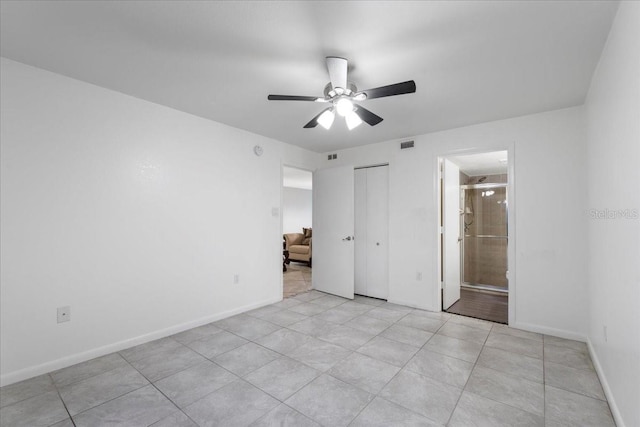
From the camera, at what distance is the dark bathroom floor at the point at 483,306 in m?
3.59

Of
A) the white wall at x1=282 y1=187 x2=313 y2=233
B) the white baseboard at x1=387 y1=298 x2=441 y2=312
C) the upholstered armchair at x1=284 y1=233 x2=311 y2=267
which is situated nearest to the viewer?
the white baseboard at x1=387 y1=298 x2=441 y2=312

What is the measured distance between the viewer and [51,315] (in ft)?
7.38

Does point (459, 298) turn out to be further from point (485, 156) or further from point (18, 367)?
point (18, 367)

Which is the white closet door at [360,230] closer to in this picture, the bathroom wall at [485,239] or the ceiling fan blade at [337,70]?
the bathroom wall at [485,239]

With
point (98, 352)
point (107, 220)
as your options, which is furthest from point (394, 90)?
point (98, 352)

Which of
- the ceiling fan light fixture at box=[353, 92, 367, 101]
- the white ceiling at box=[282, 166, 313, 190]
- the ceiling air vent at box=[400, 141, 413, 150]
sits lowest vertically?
the ceiling fan light fixture at box=[353, 92, 367, 101]

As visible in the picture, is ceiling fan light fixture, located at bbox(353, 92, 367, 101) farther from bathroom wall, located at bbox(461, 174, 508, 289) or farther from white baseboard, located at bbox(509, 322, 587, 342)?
bathroom wall, located at bbox(461, 174, 508, 289)

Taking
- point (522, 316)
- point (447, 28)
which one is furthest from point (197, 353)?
point (522, 316)

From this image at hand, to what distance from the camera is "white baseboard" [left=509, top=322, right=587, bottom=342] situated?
2844mm

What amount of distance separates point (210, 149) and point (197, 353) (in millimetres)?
2211

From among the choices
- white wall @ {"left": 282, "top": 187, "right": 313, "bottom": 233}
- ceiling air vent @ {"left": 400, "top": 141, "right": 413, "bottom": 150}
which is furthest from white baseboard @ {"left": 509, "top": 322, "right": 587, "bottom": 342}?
white wall @ {"left": 282, "top": 187, "right": 313, "bottom": 233}

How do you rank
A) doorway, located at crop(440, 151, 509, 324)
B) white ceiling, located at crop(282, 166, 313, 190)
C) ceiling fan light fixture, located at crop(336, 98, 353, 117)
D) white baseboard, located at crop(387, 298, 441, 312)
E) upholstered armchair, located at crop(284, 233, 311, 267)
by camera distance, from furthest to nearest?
upholstered armchair, located at crop(284, 233, 311, 267) → white ceiling, located at crop(282, 166, 313, 190) → doorway, located at crop(440, 151, 509, 324) → white baseboard, located at crop(387, 298, 441, 312) → ceiling fan light fixture, located at crop(336, 98, 353, 117)

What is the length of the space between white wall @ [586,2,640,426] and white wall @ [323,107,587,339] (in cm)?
53

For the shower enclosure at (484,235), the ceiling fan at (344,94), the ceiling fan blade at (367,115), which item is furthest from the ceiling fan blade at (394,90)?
the shower enclosure at (484,235)
